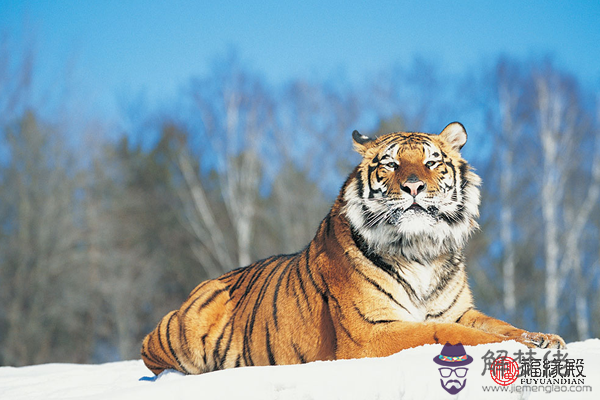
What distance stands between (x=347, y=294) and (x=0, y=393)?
278 cm

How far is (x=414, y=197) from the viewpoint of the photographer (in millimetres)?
3141

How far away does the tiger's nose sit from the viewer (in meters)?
3.13

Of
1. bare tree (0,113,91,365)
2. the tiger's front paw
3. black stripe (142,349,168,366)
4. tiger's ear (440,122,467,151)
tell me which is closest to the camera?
the tiger's front paw

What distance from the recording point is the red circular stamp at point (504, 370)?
2182 millimetres

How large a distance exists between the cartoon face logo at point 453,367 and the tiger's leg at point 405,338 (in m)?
0.20

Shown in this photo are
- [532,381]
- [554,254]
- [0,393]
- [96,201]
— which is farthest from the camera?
[96,201]

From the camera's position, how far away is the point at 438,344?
2701 mm

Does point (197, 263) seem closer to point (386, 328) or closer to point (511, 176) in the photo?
point (511, 176)

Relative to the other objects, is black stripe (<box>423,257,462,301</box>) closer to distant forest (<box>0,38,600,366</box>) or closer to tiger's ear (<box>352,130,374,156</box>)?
tiger's ear (<box>352,130,374,156</box>)

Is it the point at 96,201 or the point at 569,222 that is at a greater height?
the point at 569,222

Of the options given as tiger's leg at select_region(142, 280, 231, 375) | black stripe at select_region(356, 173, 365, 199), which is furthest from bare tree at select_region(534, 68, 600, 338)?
black stripe at select_region(356, 173, 365, 199)

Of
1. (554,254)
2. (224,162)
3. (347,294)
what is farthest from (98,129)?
(347,294)

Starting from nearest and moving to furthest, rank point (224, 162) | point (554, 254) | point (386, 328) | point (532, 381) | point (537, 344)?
point (532, 381)
point (537, 344)
point (386, 328)
point (554, 254)
point (224, 162)

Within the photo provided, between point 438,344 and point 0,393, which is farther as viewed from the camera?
point 0,393
